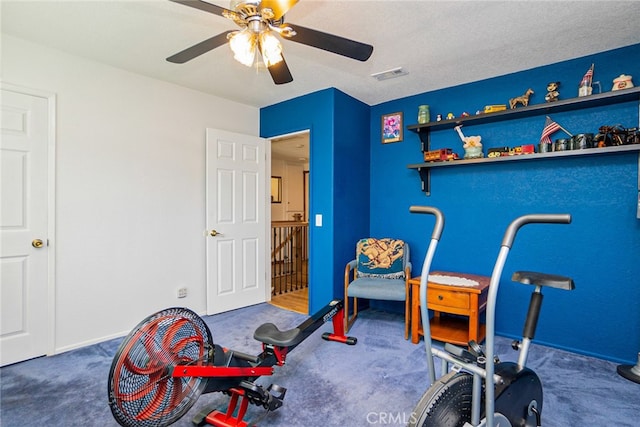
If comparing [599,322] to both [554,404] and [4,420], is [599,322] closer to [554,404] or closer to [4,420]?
[554,404]

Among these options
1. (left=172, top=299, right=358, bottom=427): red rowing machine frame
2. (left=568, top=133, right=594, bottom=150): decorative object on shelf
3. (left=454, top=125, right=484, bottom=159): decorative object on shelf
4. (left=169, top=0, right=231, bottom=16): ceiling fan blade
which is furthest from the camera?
(left=454, top=125, right=484, bottom=159): decorative object on shelf

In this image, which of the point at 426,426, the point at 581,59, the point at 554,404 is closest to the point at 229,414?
the point at 426,426

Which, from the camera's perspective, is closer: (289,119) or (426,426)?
(426,426)

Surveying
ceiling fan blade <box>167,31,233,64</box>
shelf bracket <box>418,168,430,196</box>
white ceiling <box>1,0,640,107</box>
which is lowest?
shelf bracket <box>418,168,430,196</box>

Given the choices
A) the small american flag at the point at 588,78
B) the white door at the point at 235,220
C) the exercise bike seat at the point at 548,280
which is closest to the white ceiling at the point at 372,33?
the small american flag at the point at 588,78

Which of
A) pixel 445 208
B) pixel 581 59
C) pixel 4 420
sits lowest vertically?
pixel 4 420

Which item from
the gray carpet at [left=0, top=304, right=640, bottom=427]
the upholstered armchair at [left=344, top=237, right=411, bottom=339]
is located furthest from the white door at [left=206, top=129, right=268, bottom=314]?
the upholstered armchair at [left=344, top=237, right=411, bottom=339]

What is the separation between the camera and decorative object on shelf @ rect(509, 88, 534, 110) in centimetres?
274

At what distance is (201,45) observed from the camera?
5.99 ft

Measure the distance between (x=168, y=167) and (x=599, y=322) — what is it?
4059 millimetres

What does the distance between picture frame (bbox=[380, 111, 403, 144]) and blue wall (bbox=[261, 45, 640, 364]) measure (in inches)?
3.0

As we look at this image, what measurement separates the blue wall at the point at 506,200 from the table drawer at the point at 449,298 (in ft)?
2.38

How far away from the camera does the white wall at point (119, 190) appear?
2598 millimetres

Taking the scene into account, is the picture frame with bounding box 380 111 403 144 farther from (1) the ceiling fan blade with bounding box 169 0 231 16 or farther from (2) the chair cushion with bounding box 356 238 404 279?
(1) the ceiling fan blade with bounding box 169 0 231 16
